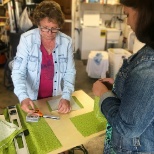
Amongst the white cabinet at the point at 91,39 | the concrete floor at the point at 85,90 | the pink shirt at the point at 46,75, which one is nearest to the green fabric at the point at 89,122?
the pink shirt at the point at 46,75

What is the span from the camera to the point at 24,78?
1.40m

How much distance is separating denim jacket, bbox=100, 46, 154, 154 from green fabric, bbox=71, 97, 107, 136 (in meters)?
0.27

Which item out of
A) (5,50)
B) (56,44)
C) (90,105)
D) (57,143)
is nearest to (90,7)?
(5,50)

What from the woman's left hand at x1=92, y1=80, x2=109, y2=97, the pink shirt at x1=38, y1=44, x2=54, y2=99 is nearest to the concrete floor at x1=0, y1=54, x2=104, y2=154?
the pink shirt at x1=38, y1=44, x2=54, y2=99

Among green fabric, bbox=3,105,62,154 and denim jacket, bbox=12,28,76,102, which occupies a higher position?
denim jacket, bbox=12,28,76,102

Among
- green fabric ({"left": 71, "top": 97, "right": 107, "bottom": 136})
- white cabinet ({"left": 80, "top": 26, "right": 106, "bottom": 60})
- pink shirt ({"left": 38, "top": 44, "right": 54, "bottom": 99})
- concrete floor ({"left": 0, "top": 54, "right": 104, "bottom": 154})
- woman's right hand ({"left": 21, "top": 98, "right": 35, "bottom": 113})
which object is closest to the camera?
green fabric ({"left": 71, "top": 97, "right": 107, "bottom": 136})

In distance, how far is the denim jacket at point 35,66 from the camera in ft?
4.45

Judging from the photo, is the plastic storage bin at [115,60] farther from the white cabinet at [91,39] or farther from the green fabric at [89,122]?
the green fabric at [89,122]

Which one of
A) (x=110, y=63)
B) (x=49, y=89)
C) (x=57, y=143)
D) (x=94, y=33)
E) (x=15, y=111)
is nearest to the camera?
(x=57, y=143)

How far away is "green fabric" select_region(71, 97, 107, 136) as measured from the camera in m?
1.08

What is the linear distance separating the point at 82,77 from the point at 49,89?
2109 mm

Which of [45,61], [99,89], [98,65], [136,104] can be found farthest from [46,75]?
[98,65]

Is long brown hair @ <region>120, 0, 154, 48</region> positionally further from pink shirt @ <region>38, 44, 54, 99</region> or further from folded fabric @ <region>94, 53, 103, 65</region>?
folded fabric @ <region>94, 53, 103, 65</region>

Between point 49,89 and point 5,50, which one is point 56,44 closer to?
point 49,89
